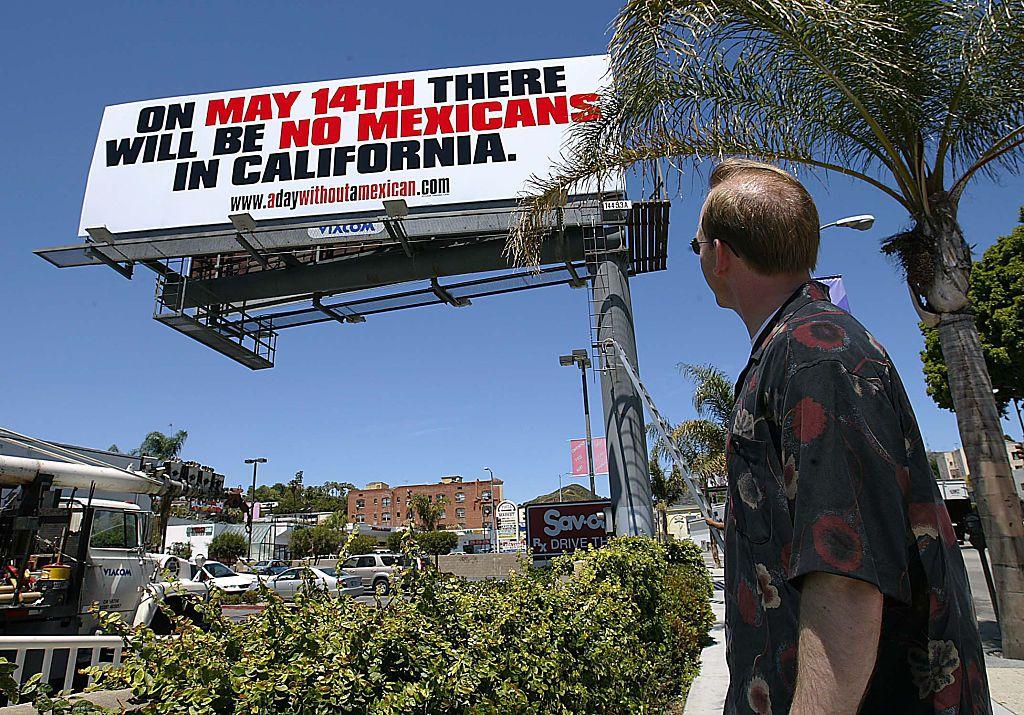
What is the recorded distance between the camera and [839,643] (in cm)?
108

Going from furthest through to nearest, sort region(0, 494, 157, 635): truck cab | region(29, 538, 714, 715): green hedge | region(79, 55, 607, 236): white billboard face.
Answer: region(79, 55, 607, 236): white billboard face
region(0, 494, 157, 635): truck cab
region(29, 538, 714, 715): green hedge

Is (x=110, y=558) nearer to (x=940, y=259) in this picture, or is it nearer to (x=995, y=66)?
(x=940, y=259)

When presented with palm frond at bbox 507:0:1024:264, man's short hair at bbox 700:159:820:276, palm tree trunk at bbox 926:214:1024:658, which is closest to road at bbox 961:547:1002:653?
palm tree trunk at bbox 926:214:1024:658

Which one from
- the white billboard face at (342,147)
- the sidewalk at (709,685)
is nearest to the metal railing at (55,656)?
the sidewalk at (709,685)

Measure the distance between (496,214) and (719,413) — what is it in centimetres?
1820

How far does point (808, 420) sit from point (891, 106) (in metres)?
7.62

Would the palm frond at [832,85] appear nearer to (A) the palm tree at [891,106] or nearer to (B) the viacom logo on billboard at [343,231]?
(A) the palm tree at [891,106]

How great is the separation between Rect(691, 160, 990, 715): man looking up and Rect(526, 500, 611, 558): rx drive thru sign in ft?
32.3

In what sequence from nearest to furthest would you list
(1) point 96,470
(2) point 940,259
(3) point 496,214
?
(2) point 940,259
(1) point 96,470
(3) point 496,214

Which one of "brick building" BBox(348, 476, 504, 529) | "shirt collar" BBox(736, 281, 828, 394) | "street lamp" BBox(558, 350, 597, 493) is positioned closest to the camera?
"shirt collar" BBox(736, 281, 828, 394)

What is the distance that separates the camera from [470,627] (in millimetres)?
2963

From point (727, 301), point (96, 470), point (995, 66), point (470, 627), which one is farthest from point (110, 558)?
point (995, 66)

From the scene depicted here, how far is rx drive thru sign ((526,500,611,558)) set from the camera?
11125mm

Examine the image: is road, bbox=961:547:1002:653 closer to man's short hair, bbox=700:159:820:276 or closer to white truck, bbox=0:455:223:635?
man's short hair, bbox=700:159:820:276
